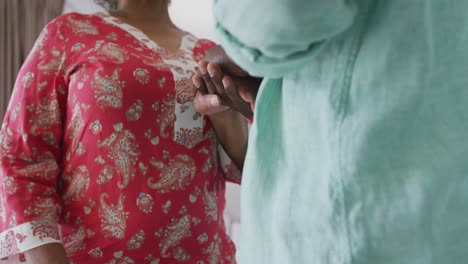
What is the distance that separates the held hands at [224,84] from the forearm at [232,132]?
0.25 m

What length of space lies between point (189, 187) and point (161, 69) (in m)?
A: 0.24

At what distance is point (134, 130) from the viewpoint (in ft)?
3.00

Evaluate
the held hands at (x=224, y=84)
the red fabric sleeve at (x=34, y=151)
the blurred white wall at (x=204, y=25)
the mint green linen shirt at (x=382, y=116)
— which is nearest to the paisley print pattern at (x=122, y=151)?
the red fabric sleeve at (x=34, y=151)

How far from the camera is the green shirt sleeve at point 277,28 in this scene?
1.14ft

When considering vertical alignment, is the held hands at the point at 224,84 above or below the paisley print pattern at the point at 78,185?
above

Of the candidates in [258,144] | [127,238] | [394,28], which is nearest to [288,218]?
[258,144]

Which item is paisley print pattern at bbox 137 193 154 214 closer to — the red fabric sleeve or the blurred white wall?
the red fabric sleeve

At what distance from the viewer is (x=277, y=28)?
350 millimetres

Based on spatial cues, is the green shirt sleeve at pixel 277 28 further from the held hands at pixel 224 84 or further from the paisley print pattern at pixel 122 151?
the paisley print pattern at pixel 122 151

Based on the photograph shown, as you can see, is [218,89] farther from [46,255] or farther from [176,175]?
[46,255]

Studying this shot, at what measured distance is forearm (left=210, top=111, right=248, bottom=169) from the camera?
100 centimetres

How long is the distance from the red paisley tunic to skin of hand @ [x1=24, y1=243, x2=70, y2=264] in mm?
12

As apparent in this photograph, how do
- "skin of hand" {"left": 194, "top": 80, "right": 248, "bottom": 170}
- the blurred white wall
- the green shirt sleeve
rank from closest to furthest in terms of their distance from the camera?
the green shirt sleeve
"skin of hand" {"left": 194, "top": 80, "right": 248, "bottom": 170}
the blurred white wall

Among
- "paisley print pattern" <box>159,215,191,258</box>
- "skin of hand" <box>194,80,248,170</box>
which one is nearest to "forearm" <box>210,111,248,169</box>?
"skin of hand" <box>194,80,248,170</box>
